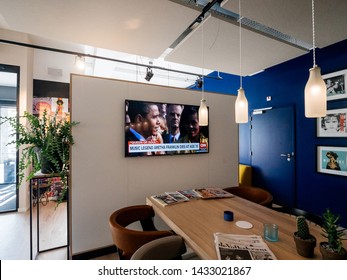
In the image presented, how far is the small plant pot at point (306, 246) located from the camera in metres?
0.96

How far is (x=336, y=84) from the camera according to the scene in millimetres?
2992

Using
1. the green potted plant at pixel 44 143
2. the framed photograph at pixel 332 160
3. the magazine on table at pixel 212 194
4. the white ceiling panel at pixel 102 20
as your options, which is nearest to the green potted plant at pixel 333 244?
the magazine on table at pixel 212 194

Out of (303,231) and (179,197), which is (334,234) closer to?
(303,231)

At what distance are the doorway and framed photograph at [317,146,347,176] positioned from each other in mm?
5719

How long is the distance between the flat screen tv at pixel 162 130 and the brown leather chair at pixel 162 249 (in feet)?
4.57

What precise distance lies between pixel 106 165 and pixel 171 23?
75.2 inches

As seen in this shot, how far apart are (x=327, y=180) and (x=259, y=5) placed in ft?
9.77

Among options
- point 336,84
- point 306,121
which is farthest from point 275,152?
point 336,84

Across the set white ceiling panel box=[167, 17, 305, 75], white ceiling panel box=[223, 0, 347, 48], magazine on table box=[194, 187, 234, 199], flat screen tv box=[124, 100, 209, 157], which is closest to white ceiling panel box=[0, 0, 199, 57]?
white ceiling panel box=[167, 17, 305, 75]
